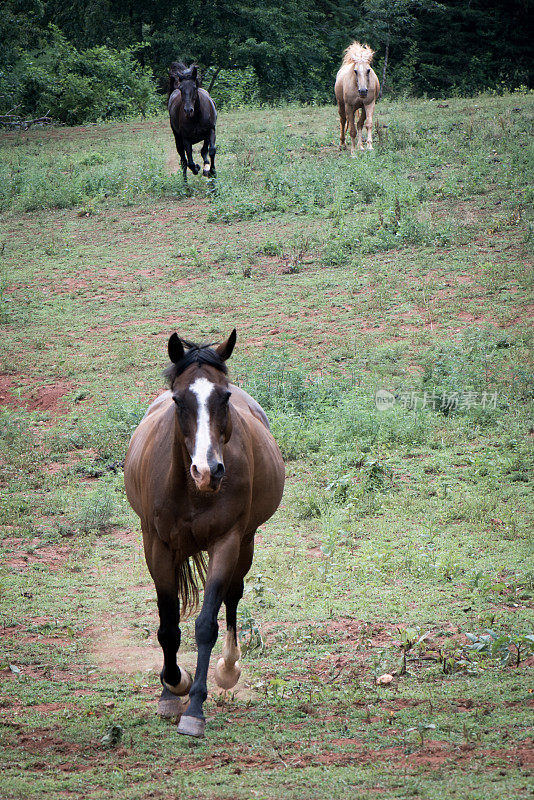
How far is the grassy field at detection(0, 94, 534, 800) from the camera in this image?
4051 mm

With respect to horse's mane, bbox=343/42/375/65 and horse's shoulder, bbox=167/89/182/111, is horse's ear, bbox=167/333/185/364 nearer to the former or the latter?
horse's shoulder, bbox=167/89/182/111

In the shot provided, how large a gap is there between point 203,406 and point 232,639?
5.38 ft

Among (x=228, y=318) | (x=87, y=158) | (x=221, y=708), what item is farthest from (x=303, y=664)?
(x=87, y=158)

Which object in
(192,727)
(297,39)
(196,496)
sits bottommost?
(192,727)

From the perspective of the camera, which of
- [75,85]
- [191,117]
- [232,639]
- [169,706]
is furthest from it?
[75,85]

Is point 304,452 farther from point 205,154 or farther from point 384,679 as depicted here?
point 205,154

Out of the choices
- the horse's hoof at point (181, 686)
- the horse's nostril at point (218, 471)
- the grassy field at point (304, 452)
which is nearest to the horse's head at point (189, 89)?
the grassy field at point (304, 452)

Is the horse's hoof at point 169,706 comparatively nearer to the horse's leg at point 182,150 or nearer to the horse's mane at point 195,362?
the horse's mane at point 195,362

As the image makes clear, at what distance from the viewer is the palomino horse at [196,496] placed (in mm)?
4062

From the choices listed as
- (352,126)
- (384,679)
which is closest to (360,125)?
(352,126)

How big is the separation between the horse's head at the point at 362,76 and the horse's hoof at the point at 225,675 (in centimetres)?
1447

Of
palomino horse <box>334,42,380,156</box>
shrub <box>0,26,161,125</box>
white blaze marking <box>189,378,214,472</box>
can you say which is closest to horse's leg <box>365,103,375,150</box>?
palomino horse <box>334,42,380,156</box>

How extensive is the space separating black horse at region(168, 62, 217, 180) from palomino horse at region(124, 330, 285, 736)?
1283 cm

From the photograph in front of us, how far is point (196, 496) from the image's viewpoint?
4.30 m
